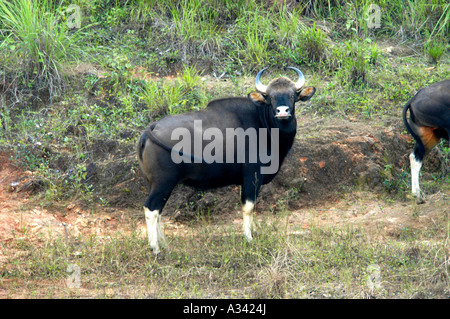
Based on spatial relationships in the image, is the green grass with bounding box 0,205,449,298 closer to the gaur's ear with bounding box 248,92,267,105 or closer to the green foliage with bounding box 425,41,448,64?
the gaur's ear with bounding box 248,92,267,105

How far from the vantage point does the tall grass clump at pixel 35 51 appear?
9445 millimetres

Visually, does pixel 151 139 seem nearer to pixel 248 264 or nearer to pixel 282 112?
pixel 282 112

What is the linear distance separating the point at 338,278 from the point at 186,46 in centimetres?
559

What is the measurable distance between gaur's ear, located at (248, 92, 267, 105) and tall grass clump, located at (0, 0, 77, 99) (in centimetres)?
365

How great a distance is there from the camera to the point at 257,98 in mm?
7258

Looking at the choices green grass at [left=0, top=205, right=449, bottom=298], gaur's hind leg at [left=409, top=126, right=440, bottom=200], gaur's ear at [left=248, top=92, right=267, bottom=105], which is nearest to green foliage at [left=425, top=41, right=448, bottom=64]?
gaur's hind leg at [left=409, top=126, right=440, bottom=200]

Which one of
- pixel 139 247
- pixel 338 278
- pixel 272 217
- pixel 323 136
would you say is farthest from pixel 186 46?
pixel 338 278

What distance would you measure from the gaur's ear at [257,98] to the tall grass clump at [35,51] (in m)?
3.65

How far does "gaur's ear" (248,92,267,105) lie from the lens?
7.23 m

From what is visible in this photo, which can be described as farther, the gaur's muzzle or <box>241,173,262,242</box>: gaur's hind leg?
<box>241,173,262,242</box>: gaur's hind leg

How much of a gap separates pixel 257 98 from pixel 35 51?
3980 millimetres

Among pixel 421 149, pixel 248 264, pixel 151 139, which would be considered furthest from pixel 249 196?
pixel 421 149

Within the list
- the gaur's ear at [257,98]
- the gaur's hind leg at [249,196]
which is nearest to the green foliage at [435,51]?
the gaur's ear at [257,98]

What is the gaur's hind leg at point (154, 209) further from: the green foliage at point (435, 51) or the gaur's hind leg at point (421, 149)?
the green foliage at point (435, 51)
